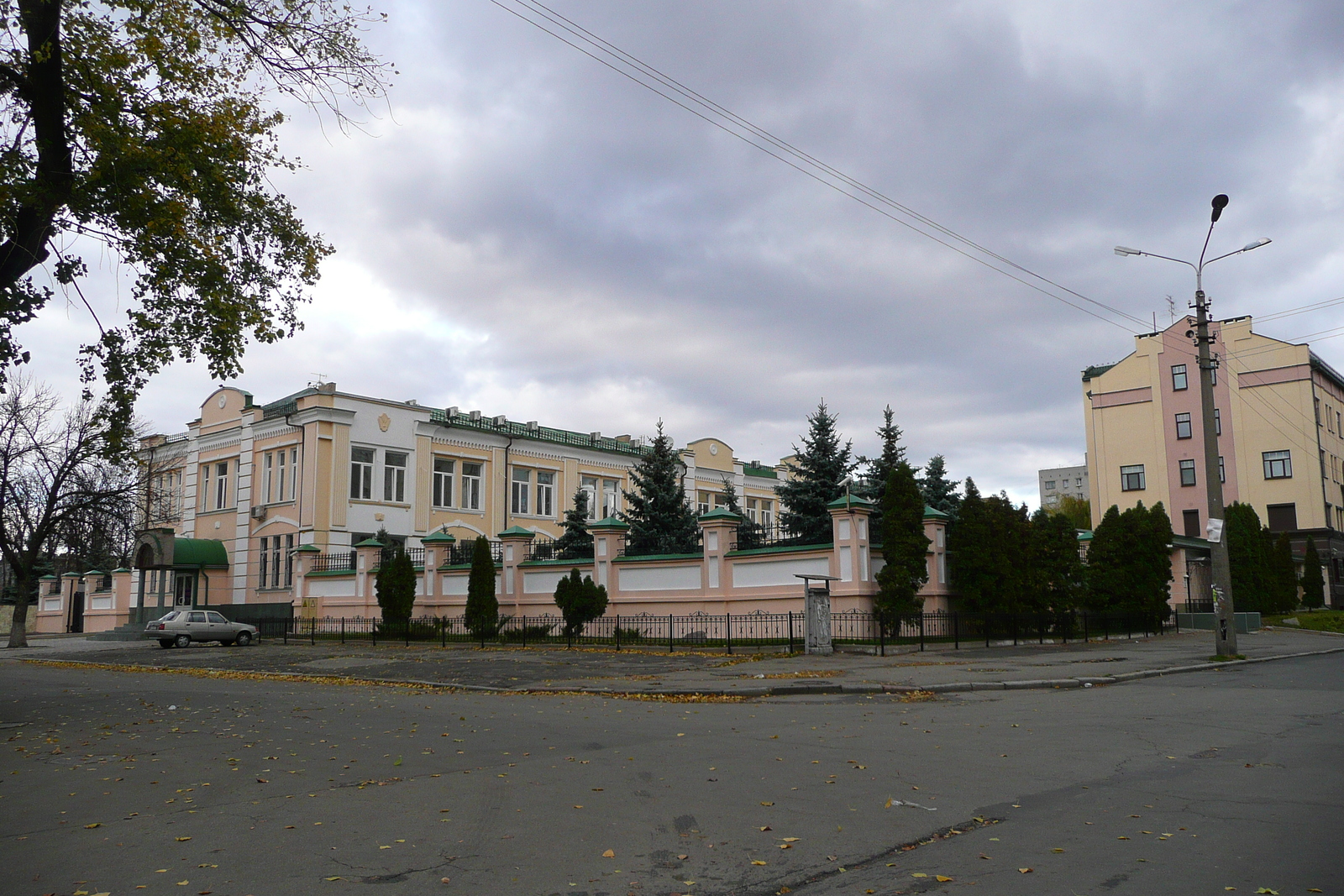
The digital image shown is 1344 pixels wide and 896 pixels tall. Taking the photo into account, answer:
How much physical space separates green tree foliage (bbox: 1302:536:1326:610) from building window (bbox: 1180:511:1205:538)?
5.09 m

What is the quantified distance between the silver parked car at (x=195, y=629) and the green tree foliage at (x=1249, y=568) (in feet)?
130

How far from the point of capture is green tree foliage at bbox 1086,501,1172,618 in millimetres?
28625

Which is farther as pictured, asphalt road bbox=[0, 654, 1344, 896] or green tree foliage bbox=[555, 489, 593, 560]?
green tree foliage bbox=[555, 489, 593, 560]

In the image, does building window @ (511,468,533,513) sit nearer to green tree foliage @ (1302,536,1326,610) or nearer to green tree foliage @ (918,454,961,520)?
green tree foliage @ (918,454,961,520)

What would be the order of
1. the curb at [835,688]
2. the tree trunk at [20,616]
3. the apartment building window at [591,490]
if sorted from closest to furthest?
1. the curb at [835,688]
2. the tree trunk at [20,616]
3. the apartment building window at [591,490]

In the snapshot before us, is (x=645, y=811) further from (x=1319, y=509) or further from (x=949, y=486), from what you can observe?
(x=1319, y=509)

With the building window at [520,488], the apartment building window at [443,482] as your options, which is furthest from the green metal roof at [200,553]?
the building window at [520,488]

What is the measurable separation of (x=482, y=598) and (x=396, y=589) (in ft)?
12.6

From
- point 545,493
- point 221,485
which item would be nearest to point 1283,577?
point 545,493

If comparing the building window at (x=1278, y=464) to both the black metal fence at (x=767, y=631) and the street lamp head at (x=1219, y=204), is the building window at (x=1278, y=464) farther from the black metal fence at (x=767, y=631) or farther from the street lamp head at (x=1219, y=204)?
the street lamp head at (x=1219, y=204)

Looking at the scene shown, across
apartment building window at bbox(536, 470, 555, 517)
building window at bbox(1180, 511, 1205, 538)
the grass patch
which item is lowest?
the grass patch

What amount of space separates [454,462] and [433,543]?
11.8m

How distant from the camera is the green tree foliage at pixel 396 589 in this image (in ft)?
102

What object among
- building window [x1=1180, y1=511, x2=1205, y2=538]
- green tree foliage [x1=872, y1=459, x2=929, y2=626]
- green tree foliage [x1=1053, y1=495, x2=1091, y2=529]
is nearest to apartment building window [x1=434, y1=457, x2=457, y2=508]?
green tree foliage [x1=872, y1=459, x2=929, y2=626]
